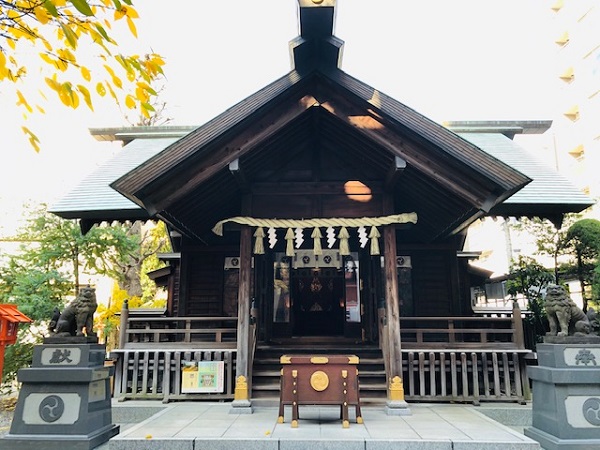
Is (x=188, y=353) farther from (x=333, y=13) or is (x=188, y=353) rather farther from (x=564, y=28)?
(x=564, y=28)

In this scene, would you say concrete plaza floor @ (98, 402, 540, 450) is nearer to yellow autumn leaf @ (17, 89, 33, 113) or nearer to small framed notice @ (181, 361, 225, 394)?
small framed notice @ (181, 361, 225, 394)

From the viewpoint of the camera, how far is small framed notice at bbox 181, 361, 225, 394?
8.22 m

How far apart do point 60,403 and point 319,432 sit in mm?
3710

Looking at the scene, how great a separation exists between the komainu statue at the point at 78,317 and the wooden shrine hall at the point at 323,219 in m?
1.66

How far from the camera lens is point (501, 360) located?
8.45 m

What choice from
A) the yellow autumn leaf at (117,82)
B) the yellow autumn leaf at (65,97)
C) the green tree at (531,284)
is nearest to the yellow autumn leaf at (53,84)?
the yellow autumn leaf at (65,97)

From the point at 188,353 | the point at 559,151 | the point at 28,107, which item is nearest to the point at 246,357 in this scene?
the point at 188,353

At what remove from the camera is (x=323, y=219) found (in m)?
8.03

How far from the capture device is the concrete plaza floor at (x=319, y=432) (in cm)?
528

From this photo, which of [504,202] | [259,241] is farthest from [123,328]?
[504,202]

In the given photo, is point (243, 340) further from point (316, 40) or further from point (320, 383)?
point (316, 40)

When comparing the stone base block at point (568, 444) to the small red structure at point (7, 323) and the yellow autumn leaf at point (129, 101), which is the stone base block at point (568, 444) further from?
the small red structure at point (7, 323)

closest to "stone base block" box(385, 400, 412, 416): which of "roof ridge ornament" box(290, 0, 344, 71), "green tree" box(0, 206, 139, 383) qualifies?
"roof ridge ornament" box(290, 0, 344, 71)

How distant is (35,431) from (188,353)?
3.18 m
